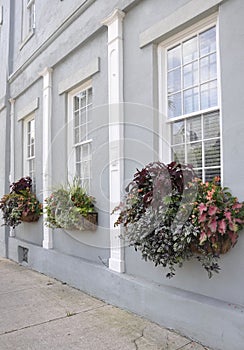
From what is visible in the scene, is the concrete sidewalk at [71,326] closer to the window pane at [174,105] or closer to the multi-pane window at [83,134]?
the multi-pane window at [83,134]

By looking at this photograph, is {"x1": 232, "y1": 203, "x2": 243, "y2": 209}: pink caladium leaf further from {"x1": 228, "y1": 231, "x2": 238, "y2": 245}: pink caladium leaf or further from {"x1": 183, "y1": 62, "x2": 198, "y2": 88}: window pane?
{"x1": 183, "y1": 62, "x2": 198, "y2": 88}: window pane

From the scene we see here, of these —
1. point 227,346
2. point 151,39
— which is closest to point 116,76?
point 151,39

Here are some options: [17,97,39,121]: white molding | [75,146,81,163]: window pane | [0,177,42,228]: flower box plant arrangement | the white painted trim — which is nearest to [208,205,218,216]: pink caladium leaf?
[75,146,81,163]: window pane

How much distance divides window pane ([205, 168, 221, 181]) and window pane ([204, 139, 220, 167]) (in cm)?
6

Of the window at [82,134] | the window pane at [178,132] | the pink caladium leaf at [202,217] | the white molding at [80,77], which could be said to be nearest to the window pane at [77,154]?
the window at [82,134]

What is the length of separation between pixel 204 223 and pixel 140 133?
5.05ft

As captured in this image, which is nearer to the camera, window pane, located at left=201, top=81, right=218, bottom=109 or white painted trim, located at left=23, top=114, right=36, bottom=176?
window pane, located at left=201, top=81, right=218, bottom=109

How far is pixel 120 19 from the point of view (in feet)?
13.6

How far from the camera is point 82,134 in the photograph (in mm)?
5191

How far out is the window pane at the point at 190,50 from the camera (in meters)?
3.43

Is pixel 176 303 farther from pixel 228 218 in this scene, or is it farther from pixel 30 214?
pixel 30 214

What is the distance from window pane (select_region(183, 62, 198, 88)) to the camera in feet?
11.3

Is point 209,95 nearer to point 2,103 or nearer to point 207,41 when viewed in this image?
point 207,41

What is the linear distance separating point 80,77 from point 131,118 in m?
1.47
